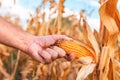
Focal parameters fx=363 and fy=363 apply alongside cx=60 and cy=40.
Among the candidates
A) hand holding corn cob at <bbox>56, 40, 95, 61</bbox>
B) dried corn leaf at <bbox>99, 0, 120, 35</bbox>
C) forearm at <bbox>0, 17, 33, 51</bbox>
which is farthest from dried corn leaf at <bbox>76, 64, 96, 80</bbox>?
forearm at <bbox>0, 17, 33, 51</bbox>

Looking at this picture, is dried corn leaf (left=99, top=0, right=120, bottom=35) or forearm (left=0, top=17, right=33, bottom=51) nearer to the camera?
dried corn leaf (left=99, top=0, right=120, bottom=35)

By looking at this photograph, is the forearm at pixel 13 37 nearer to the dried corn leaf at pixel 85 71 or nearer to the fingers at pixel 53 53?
the fingers at pixel 53 53

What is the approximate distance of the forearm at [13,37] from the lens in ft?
5.08

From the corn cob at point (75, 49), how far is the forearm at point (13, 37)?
0.58 feet

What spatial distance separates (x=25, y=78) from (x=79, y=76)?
1442 millimetres

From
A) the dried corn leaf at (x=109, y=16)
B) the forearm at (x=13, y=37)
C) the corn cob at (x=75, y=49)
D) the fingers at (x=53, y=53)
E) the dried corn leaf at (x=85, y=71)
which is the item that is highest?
the dried corn leaf at (x=109, y=16)

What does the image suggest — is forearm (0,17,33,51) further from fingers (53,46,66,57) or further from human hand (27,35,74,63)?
fingers (53,46,66,57)

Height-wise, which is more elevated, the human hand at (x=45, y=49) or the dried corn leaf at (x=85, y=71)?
the human hand at (x=45, y=49)

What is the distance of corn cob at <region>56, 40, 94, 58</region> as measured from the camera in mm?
1419

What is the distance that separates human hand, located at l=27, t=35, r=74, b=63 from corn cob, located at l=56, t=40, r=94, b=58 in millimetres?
24

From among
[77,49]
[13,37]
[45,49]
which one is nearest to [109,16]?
[77,49]

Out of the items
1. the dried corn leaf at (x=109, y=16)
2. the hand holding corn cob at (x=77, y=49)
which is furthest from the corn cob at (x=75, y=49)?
the dried corn leaf at (x=109, y=16)

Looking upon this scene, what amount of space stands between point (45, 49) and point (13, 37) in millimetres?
152

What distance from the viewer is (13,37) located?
1.56 metres
